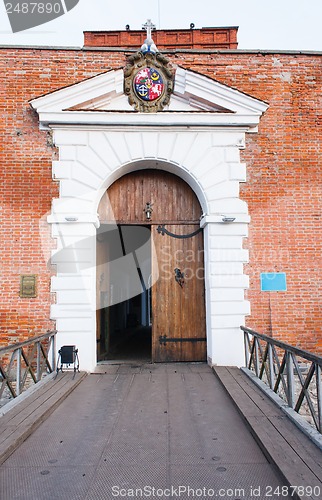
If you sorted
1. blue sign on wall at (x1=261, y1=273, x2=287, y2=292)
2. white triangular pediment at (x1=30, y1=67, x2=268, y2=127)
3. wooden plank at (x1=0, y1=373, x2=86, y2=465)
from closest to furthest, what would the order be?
wooden plank at (x1=0, y1=373, x2=86, y2=465)
white triangular pediment at (x1=30, y1=67, x2=268, y2=127)
blue sign on wall at (x1=261, y1=273, x2=287, y2=292)

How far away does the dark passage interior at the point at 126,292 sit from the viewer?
7.81 m

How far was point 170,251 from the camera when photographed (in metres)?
7.41

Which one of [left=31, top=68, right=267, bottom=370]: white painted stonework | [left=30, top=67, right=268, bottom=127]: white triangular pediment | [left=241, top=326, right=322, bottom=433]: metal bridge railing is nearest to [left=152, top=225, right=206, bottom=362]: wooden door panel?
[left=31, top=68, right=267, bottom=370]: white painted stonework

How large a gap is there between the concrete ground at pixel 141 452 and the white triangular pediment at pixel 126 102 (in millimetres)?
4685

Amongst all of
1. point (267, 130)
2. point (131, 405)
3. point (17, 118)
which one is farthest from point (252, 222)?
point (17, 118)

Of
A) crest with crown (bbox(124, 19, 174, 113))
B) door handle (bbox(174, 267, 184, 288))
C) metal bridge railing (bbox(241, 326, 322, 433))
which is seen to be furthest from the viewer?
door handle (bbox(174, 267, 184, 288))

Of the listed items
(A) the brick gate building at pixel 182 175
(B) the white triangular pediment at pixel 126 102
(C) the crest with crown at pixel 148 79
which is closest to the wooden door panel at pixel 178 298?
(A) the brick gate building at pixel 182 175

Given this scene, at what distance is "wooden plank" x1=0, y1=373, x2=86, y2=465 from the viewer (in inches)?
137

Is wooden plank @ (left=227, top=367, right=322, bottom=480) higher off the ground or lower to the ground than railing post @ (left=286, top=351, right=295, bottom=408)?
lower

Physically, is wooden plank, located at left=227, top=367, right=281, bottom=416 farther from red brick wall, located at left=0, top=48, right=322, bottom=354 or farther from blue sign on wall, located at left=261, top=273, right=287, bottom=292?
blue sign on wall, located at left=261, top=273, right=287, bottom=292

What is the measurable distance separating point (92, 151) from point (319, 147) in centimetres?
427

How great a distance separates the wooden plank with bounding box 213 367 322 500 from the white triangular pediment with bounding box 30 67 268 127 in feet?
15.7

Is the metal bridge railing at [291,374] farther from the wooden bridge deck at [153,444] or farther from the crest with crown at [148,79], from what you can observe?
the crest with crown at [148,79]

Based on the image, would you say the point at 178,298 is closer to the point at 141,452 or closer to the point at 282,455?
the point at 141,452
